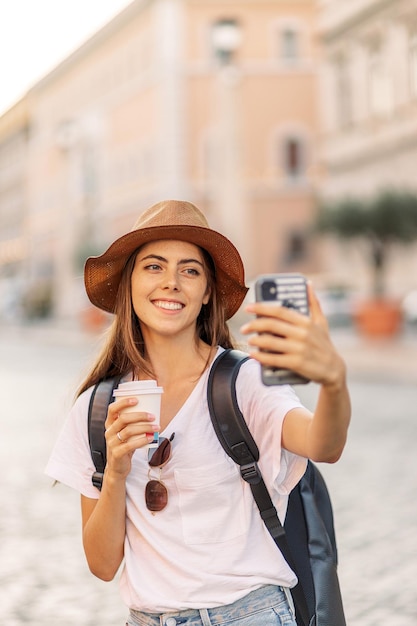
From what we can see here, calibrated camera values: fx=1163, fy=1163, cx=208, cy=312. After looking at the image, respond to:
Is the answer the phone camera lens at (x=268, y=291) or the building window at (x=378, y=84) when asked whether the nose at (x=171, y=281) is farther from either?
the building window at (x=378, y=84)

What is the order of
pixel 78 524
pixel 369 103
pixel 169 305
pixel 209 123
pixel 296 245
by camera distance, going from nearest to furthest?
pixel 169 305 → pixel 78 524 → pixel 369 103 → pixel 296 245 → pixel 209 123

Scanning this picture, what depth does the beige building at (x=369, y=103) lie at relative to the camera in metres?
30.5

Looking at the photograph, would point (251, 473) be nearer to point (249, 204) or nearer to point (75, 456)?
point (75, 456)

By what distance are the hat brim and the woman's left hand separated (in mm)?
758

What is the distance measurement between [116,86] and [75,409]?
48.7 meters

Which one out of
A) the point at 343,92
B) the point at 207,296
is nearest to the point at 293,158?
the point at 343,92

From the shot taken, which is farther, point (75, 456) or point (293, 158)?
point (293, 158)

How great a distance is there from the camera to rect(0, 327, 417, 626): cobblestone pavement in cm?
496

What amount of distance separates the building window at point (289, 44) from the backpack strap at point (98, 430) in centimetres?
4238

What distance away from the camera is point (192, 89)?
4497 centimetres

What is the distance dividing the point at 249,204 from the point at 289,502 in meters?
40.4

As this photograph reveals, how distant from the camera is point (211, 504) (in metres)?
2.53

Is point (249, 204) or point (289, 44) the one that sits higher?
point (289, 44)

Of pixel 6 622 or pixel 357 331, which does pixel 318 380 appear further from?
pixel 357 331
